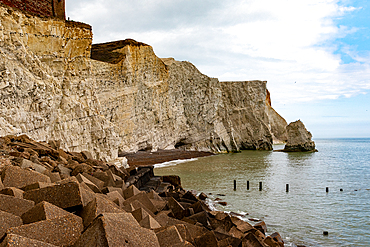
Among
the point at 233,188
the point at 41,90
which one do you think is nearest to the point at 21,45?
the point at 41,90

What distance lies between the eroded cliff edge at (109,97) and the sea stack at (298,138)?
25.2 ft

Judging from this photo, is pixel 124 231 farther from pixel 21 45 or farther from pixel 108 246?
pixel 21 45

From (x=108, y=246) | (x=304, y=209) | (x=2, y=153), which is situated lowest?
(x=304, y=209)

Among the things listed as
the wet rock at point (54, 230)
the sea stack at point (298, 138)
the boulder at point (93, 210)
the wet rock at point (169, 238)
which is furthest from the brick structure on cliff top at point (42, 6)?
the sea stack at point (298, 138)

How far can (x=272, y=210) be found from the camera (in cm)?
1135

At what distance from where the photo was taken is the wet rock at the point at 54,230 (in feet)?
8.20

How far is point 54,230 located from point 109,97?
85.6ft

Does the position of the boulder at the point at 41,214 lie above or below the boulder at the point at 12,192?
below

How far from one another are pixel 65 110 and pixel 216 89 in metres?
34.6

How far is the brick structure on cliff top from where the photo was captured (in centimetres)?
1571

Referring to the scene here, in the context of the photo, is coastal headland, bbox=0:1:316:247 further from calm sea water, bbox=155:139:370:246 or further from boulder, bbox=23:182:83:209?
calm sea water, bbox=155:139:370:246

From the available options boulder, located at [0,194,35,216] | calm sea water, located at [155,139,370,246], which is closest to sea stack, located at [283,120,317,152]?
calm sea water, located at [155,139,370,246]

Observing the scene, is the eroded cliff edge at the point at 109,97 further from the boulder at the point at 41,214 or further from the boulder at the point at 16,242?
the boulder at the point at 16,242

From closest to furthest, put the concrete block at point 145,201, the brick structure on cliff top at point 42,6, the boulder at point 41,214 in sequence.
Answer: the boulder at point 41,214 → the concrete block at point 145,201 → the brick structure on cliff top at point 42,6
